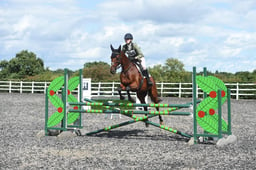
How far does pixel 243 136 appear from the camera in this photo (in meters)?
7.77

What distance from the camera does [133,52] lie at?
26.9ft

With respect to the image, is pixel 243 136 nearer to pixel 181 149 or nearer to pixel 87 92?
pixel 181 149

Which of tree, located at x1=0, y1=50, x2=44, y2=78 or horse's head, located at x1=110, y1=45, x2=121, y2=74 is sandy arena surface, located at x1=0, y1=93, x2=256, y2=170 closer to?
horse's head, located at x1=110, y1=45, x2=121, y2=74

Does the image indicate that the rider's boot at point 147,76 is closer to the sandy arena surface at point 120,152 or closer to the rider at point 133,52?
the rider at point 133,52

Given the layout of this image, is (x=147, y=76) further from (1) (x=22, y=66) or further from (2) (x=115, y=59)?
(1) (x=22, y=66)

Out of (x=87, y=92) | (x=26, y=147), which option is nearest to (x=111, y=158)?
(x=26, y=147)

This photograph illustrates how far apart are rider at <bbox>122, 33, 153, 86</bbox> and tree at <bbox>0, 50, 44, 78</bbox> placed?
165 feet

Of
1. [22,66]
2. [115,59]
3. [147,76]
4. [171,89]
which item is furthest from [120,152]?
[22,66]

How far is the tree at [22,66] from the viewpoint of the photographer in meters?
56.8

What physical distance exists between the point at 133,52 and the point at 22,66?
52.4 m

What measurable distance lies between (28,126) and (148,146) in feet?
13.8

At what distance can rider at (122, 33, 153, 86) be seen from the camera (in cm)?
792

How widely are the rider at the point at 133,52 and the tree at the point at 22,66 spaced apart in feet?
165

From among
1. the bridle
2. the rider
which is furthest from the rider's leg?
the bridle
